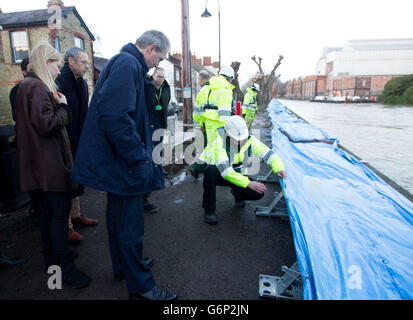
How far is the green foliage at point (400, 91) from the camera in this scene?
115 feet

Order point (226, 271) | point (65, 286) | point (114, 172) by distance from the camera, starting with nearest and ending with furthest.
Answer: point (114, 172), point (65, 286), point (226, 271)

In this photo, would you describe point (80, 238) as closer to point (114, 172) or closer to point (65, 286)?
point (65, 286)

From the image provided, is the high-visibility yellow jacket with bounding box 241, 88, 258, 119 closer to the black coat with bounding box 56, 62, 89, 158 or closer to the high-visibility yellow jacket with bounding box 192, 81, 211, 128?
the high-visibility yellow jacket with bounding box 192, 81, 211, 128

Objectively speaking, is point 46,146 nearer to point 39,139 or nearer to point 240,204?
point 39,139

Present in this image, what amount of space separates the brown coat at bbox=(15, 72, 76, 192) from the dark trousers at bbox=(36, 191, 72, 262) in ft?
0.30

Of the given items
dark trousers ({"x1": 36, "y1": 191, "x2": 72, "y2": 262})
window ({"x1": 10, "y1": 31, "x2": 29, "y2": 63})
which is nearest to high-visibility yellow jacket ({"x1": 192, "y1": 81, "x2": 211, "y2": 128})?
dark trousers ({"x1": 36, "y1": 191, "x2": 72, "y2": 262})

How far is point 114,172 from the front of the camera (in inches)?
70.7

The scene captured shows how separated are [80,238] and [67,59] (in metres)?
1.99

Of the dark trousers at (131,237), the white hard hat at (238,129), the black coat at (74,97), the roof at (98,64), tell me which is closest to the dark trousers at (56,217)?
the dark trousers at (131,237)

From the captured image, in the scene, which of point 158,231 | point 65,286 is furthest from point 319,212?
point 65,286

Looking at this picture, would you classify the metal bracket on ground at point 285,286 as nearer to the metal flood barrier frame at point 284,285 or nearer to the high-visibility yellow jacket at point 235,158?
the metal flood barrier frame at point 284,285

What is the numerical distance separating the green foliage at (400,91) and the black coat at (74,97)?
43201 mm

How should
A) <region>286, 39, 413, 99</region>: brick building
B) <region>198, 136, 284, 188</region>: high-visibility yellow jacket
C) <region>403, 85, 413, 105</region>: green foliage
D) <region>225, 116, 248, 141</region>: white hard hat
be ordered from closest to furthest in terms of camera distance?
1. <region>198, 136, 284, 188</region>: high-visibility yellow jacket
2. <region>225, 116, 248, 141</region>: white hard hat
3. <region>403, 85, 413, 105</region>: green foliage
4. <region>286, 39, 413, 99</region>: brick building

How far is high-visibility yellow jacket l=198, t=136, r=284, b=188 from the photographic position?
3.08 m
